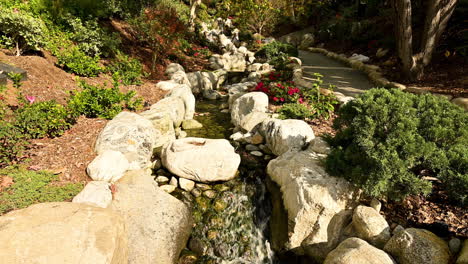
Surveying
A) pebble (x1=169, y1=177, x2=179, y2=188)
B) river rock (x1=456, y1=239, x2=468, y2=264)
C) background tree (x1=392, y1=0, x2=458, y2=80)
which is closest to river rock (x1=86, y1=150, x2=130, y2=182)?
pebble (x1=169, y1=177, x2=179, y2=188)

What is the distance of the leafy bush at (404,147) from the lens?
11.7 feet

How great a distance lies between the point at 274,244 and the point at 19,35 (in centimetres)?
954

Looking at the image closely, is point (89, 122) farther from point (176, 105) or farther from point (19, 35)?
point (19, 35)

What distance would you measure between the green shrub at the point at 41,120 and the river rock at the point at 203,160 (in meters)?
2.50

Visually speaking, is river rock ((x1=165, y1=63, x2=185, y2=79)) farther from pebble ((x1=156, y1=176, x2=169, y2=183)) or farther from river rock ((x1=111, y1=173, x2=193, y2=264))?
river rock ((x1=111, y1=173, x2=193, y2=264))

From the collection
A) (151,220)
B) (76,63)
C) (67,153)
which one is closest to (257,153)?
(151,220)

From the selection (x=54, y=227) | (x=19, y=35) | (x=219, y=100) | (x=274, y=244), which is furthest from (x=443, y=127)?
(x=19, y=35)

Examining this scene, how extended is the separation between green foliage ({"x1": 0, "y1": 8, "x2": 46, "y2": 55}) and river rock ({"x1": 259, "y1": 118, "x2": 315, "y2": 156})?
7884mm

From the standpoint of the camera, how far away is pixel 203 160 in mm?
5672

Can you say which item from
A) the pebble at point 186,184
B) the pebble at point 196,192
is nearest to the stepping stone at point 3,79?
the pebble at point 186,184

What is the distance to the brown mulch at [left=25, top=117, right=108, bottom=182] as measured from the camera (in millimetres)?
4684

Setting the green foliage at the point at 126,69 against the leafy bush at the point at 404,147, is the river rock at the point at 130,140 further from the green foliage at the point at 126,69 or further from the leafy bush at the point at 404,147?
the green foliage at the point at 126,69

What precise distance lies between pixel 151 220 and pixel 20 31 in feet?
24.7

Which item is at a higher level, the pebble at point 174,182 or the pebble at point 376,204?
the pebble at point 376,204
